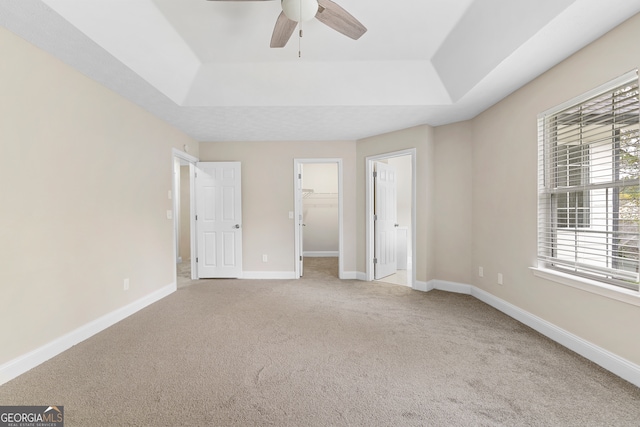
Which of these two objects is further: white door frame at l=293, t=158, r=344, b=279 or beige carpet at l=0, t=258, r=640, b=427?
white door frame at l=293, t=158, r=344, b=279

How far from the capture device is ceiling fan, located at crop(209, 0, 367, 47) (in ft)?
5.87

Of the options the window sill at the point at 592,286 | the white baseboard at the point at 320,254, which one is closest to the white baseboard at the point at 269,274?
the white baseboard at the point at 320,254

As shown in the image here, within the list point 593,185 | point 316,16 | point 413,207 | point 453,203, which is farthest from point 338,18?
point 453,203

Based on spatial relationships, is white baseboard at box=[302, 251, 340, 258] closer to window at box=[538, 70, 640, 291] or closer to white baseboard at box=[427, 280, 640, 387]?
white baseboard at box=[427, 280, 640, 387]

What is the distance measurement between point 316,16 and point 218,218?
367 centimetres

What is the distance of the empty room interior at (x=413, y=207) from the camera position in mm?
1804

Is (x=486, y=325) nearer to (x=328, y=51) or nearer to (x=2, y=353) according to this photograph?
(x=328, y=51)

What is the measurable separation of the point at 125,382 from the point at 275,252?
3039 mm

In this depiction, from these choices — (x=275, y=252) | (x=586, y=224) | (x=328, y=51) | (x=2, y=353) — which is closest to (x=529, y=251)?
(x=586, y=224)

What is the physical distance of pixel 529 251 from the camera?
2811 millimetres

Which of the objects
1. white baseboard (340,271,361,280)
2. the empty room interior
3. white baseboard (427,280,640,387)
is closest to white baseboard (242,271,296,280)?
the empty room interior

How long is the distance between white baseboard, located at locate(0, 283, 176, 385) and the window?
4290 millimetres

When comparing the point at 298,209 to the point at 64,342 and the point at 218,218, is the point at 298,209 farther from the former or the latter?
the point at 64,342
